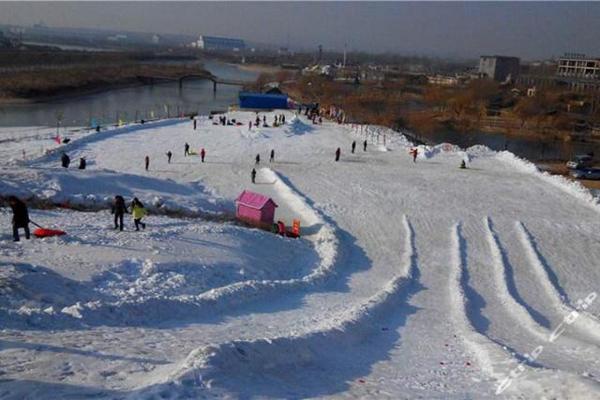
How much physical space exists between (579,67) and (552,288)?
289 ft

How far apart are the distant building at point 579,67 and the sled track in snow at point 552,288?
77.4m

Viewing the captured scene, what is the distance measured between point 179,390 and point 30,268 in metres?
4.12

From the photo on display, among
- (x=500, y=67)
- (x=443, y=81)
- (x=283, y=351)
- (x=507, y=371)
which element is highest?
(x=500, y=67)

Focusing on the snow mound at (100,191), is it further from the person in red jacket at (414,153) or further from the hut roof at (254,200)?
the person in red jacket at (414,153)

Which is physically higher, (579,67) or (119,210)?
(579,67)

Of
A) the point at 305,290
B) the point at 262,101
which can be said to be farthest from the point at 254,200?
the point at 262,101

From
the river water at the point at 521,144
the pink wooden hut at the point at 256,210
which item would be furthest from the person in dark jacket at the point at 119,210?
the river water at the point at 521,144

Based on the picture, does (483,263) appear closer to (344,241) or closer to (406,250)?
(406,250)

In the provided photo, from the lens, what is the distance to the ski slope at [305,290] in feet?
20.3

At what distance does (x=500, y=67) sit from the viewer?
107 meters

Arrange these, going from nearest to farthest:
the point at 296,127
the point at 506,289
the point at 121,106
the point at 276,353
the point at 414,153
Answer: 1. the point at 276,353
2. the point at 506,289
3. the point at 414,153
4. the point at 296,127
5. the point at 121,106

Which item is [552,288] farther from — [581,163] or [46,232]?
[581,163]

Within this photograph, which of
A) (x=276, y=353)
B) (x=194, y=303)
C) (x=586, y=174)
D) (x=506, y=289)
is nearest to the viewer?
(x=276, y=353)

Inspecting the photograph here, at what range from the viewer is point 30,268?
8336 mm
